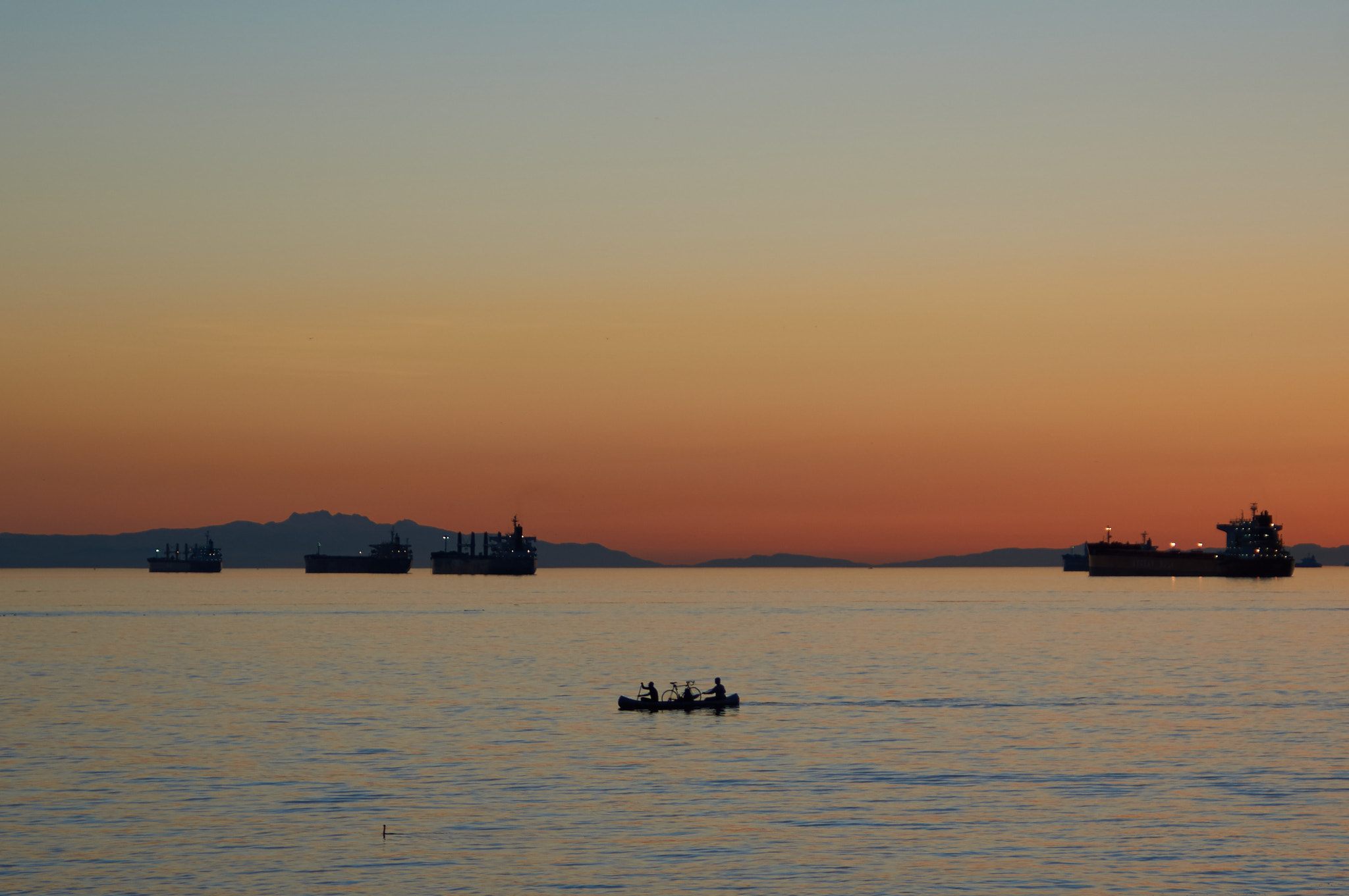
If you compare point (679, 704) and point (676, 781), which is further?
point (679, 704)

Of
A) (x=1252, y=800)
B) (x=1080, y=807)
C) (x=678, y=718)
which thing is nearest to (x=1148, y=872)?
(x=1080, y=807)

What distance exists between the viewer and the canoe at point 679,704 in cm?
7956

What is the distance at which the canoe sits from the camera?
261 feet

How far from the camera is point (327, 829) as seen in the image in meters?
44.9

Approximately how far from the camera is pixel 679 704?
80500 mm

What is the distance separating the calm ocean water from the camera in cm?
3956

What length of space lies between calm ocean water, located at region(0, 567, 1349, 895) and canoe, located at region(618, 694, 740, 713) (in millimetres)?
773

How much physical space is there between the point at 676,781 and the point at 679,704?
25.4 m

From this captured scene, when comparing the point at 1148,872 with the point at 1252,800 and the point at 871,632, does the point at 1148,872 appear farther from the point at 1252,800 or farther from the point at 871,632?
the point at 871,632

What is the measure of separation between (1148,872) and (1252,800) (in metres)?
12.8

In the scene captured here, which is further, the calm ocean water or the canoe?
the canoe

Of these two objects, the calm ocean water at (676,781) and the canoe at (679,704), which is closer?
the calm ocean water at (676,781)

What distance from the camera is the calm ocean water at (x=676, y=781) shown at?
39.6 meters

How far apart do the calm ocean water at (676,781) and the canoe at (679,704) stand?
0.77 meters
